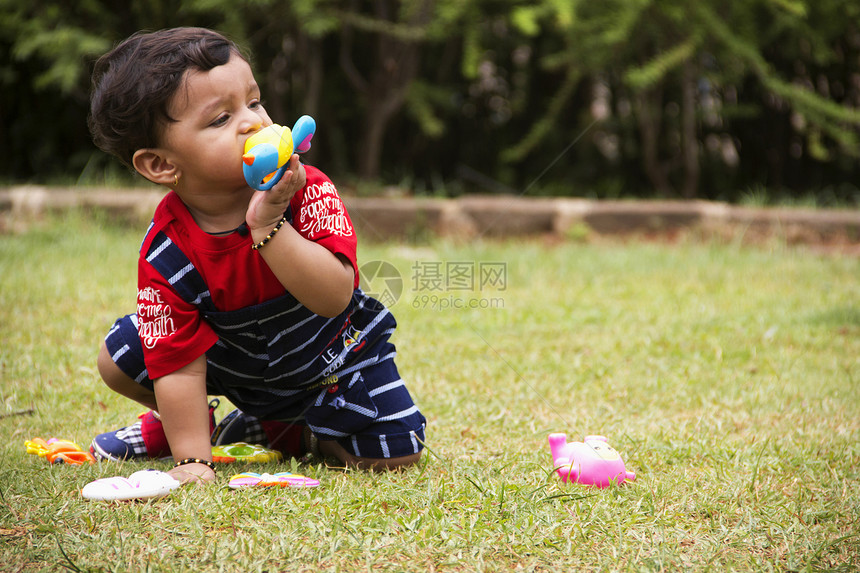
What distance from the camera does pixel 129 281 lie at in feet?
12.1

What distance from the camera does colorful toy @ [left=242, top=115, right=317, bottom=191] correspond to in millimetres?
1495

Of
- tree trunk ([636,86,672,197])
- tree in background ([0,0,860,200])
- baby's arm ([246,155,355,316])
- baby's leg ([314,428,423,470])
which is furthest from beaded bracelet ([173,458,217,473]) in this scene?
tree trunk ([636,86,672,197])

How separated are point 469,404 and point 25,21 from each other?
3770 millimetres

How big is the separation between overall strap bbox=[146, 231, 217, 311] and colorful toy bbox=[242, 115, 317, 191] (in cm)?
28

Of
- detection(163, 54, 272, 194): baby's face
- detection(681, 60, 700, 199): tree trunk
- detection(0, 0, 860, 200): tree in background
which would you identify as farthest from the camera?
detection(681, 60, 700, 199): tree trunk

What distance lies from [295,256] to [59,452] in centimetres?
79

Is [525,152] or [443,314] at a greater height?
[525,152]

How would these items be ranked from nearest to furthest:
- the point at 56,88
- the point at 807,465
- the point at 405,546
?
1. the point at 405,546
2. the point at 807,465
3. the point at 56,88

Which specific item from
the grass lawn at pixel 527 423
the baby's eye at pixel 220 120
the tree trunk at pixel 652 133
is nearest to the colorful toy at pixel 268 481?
the grass lawn at pixel 527 423

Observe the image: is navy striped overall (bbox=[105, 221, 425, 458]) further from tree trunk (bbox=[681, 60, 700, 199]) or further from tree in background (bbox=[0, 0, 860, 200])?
tree trunk (bbox=[681, 60, 700, 199])

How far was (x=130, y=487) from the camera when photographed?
163 centimetres

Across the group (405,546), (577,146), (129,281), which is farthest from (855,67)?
(405,546)

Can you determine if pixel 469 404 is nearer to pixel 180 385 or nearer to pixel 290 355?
pixel 290 355

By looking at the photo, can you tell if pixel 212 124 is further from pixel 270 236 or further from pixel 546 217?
pixel 546 217
